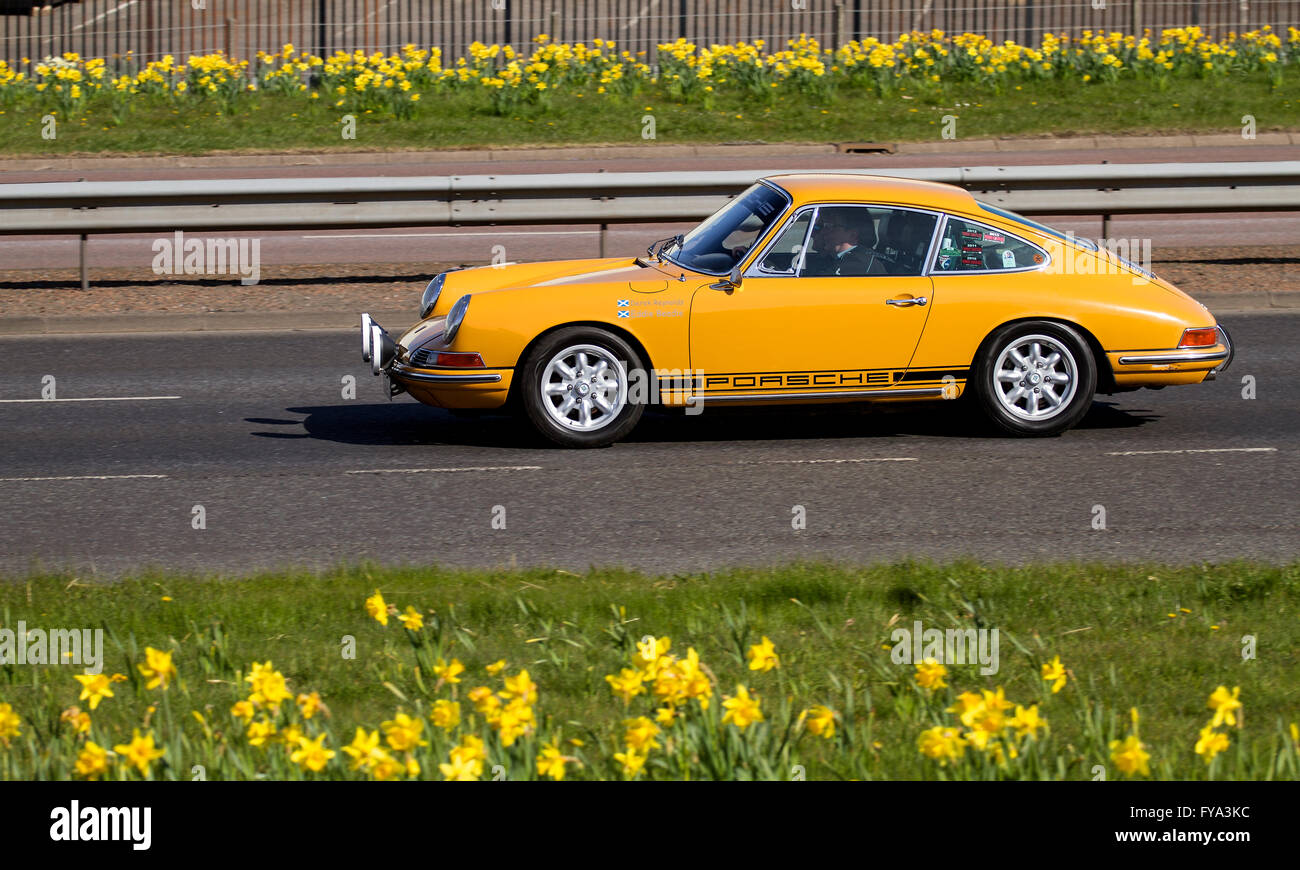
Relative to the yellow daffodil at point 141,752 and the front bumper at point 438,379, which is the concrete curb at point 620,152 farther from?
the yellow daffodil at point 141,752

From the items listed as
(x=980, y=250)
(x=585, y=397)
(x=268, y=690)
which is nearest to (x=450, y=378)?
(x=585, y=397)

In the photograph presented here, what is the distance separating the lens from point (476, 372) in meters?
9.27

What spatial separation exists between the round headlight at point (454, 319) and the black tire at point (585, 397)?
0.44m

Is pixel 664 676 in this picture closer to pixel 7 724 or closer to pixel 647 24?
pixel 7 724

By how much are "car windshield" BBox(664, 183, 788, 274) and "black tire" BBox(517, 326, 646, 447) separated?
731mm

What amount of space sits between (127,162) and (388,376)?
40.8 ft

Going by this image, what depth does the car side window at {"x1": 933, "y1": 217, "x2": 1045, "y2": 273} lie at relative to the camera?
9547 mm

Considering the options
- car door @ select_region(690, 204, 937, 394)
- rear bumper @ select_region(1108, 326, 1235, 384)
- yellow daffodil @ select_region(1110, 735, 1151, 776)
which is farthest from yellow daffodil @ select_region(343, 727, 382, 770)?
rear bumper @ select_region(1108, 326, 1235, 384)

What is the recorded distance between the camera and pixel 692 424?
1043 centimetres

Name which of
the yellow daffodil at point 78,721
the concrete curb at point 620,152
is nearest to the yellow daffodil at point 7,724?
the yellow daffodil at point 78,721

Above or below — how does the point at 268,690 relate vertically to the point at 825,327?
below

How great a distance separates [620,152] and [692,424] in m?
11.3
